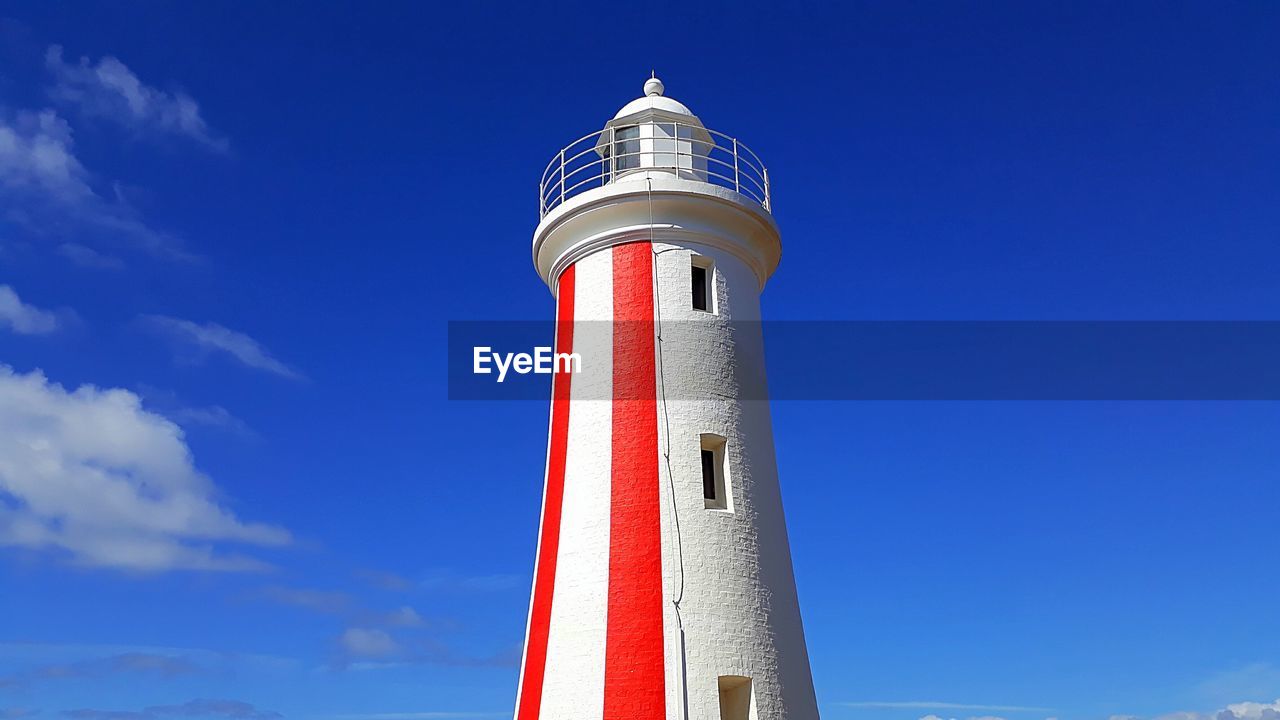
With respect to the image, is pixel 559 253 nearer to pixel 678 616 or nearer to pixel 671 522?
pixel 671 522

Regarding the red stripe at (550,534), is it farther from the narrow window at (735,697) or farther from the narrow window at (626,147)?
the narrow window at (735,697)

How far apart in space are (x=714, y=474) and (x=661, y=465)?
769 mm

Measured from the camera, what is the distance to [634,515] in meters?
12.4

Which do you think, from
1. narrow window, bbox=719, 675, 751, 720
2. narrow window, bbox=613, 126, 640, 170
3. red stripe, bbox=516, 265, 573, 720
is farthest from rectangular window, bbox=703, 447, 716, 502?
narrow window, bbox=613, 126, 640, 170

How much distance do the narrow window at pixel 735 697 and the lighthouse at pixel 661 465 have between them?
0.9 inches

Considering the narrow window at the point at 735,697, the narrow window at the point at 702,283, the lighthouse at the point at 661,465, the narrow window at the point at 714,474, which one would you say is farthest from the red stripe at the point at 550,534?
the narrow window at the point at 735,697

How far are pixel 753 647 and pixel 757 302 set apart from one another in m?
4.74

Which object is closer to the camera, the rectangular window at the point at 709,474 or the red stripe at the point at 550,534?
the red stripe at the point at 550,534

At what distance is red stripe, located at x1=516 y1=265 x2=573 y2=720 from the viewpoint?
41.3 ft

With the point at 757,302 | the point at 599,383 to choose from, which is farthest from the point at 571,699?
the point at 757,302

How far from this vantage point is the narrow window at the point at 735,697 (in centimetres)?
1187

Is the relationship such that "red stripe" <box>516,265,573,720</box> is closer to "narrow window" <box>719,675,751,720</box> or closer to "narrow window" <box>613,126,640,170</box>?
"narrow window" <box>613,126,640,170</box>

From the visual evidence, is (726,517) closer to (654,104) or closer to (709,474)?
(709,474)

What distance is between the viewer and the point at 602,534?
12523mm
